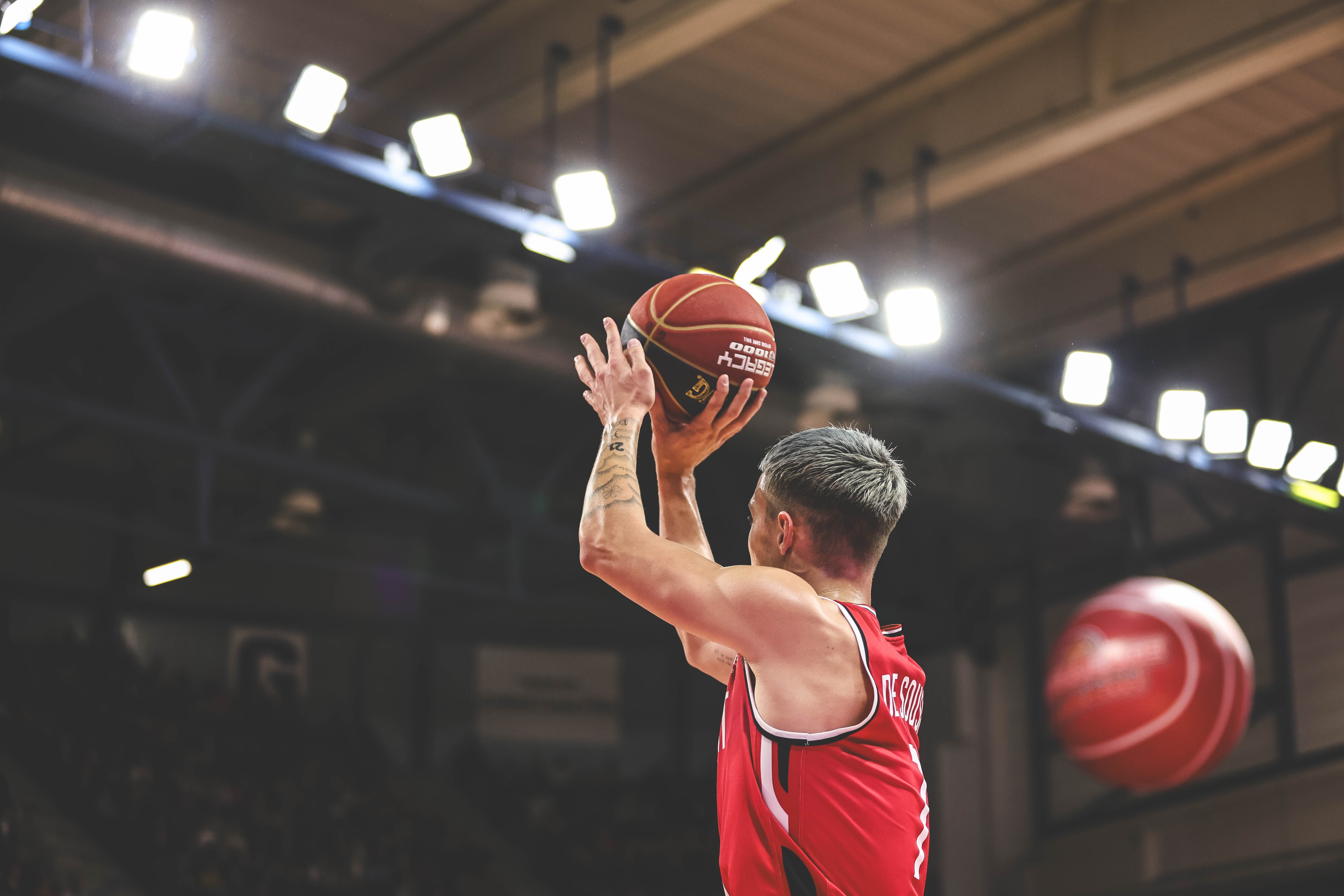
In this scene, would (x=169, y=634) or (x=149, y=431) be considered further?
(x=169, y=634)

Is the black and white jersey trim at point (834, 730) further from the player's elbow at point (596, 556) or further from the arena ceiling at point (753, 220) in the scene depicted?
the arena ceiling at point (753, 220)

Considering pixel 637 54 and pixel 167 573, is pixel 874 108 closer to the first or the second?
pixel 637 54

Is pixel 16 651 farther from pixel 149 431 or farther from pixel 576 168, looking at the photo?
pixel 576 168

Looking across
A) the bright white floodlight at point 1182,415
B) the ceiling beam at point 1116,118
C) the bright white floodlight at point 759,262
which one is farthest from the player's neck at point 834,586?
the bright white floodlight at point 1182,415

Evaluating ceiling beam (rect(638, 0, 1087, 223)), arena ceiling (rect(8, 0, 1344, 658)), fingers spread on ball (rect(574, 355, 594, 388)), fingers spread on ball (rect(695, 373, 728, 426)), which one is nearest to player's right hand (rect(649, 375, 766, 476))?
fingers spread on ball (rect(695, 373, 728, 426))

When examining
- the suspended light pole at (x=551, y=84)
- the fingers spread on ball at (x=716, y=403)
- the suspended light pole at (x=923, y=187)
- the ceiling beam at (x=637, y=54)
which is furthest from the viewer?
the suspended light pole at (x=923, y=187)

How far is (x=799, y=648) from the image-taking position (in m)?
2.42

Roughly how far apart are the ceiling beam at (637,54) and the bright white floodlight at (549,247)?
131 cm

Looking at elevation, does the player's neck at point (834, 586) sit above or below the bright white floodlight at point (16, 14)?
below

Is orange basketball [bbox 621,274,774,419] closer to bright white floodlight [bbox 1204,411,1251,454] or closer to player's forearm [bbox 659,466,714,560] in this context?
player's forearm [bbox 659,466,714,560]

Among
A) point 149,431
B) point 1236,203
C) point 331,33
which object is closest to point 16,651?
point 149,431

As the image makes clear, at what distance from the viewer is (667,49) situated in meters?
7.73

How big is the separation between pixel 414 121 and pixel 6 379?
3750 millimetres

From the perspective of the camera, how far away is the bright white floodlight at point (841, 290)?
781 cm
